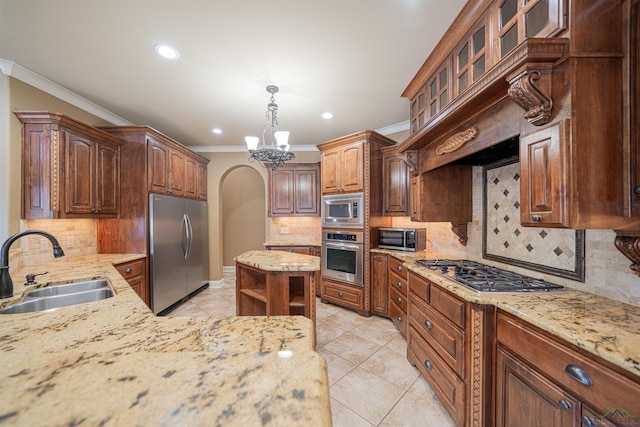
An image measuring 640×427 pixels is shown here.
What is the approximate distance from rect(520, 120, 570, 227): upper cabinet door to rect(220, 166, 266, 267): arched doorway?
5.45 metres

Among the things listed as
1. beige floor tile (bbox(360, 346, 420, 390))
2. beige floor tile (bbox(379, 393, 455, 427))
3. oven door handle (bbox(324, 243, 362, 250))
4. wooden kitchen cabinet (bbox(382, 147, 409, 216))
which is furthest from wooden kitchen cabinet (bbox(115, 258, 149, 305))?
wooden kitchen cabinet (bbox(382, 147, 409, 216))

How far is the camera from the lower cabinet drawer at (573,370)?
34.3 inches

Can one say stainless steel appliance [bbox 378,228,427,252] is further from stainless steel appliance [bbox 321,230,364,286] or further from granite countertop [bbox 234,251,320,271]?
granite countertop [bbox 234,251,320,271]

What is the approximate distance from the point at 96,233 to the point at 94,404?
12.4ft

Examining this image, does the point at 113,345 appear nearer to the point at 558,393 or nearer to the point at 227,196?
the point at 558,393

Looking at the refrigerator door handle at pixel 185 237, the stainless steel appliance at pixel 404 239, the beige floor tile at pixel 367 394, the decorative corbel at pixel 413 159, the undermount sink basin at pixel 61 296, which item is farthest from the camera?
the refrigerator door handle at pixel 185 237

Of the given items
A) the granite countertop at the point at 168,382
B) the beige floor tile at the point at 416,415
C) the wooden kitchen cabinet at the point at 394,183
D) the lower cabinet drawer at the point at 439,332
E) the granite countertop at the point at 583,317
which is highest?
the wooden kitchen cabinet at the point at 394,183

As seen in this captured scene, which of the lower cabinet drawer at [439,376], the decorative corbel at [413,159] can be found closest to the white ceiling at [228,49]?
the decorative corbel at [413,159]

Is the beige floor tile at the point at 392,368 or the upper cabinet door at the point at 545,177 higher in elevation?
the upper cabinet door at the point at 545,177

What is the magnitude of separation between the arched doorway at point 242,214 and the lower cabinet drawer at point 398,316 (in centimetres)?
384

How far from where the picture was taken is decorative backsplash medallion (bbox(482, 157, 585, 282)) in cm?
156

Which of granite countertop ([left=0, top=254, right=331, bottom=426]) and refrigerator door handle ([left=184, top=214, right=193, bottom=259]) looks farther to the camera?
refrigerator door handle ([left=184, top=214, right=193, bottom=259])

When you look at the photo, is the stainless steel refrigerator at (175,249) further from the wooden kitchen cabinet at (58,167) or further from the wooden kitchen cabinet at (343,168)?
the wooden kitchen cabinet at (343,168)

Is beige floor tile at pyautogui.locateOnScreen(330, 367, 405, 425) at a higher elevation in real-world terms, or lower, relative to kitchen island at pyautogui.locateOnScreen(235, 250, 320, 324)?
lower
